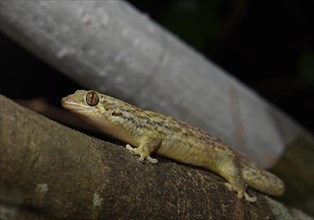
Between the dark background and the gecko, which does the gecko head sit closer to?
the gecko

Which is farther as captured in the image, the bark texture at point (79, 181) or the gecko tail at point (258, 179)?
the gecko tail at point (258, 179)

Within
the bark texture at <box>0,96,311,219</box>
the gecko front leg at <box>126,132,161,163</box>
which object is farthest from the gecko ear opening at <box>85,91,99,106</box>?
the bark texture at <box>0,96,311,219</box>

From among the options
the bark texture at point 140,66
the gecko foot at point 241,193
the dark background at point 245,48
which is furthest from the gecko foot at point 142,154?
the dark background at point 245,48

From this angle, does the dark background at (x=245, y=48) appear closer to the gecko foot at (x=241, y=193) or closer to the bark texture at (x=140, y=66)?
the bark texture at (x=140, y=66)

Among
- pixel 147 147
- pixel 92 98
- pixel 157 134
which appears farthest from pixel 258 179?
pixel 92 98

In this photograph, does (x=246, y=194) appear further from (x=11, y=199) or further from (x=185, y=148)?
(x=11, y=199)

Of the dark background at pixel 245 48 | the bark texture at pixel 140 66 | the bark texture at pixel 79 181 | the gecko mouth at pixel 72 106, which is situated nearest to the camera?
the bark texture at pixel 79 181
